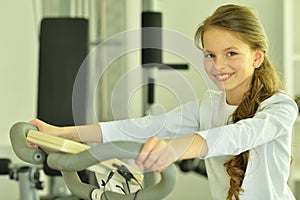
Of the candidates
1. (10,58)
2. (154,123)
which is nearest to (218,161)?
(154,123)

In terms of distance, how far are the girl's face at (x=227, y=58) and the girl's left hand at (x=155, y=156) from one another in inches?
19.7

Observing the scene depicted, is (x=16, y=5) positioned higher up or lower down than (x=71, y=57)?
higher up

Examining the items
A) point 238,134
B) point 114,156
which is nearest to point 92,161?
point 114,156

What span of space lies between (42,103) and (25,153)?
174 centimetres

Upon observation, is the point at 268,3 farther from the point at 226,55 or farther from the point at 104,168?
the point at 104,168

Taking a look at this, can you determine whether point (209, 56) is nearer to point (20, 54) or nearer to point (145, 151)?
point (145, 151)

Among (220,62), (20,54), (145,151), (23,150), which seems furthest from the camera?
(20,54)

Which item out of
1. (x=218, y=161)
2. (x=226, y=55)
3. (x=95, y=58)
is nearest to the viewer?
(x=226, y=55)

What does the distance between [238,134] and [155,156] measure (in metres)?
0.33

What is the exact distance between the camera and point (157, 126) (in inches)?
65.3

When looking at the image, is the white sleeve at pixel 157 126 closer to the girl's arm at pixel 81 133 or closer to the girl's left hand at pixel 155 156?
the girl's arm at pixel 81 133

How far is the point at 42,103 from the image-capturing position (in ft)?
9.91

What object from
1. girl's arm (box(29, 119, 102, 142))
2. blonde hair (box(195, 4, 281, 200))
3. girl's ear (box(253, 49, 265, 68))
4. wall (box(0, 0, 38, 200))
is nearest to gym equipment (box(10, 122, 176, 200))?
girl's arm (box(29, 119, 102, 142))

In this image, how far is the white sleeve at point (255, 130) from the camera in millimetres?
1262
